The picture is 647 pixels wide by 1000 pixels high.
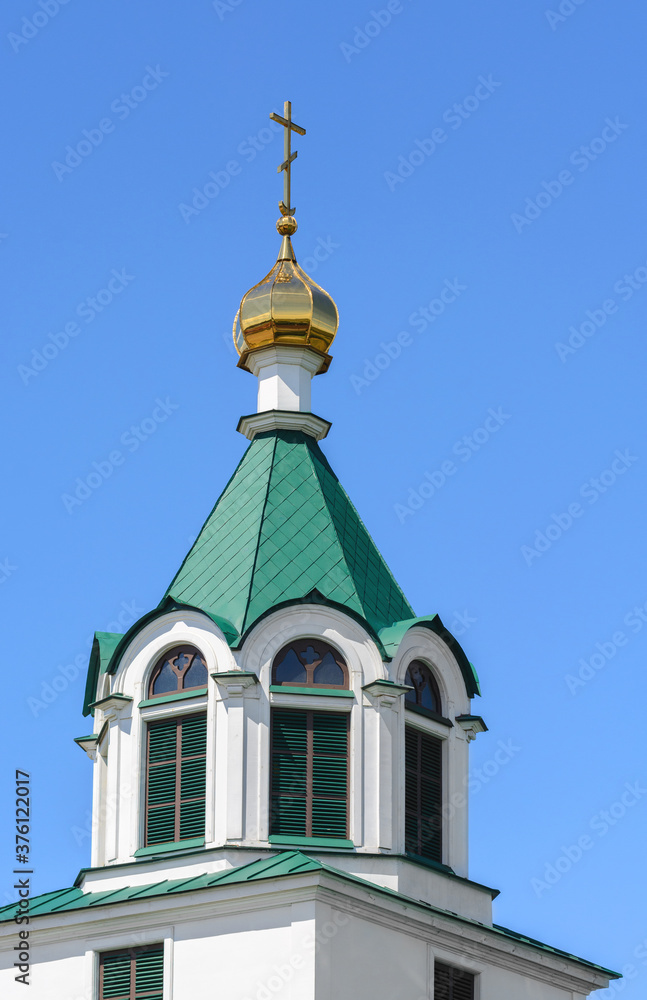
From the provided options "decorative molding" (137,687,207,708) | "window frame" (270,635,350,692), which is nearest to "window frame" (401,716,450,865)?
"window frame" (270,635,350,692)

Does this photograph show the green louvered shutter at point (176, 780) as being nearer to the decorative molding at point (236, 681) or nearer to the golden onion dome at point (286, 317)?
the decorative molding at point (236, 681)

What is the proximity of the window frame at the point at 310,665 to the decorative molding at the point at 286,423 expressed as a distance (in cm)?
418

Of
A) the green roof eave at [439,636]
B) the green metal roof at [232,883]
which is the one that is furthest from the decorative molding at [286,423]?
the green metal roof at [232,883]

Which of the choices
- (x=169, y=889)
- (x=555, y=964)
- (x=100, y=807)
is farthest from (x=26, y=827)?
(x=555, y=964)

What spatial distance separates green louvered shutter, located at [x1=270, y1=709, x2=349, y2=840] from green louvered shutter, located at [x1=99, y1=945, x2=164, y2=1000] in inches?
87.0

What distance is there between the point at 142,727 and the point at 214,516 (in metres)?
3.79

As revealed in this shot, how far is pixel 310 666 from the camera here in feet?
88.3

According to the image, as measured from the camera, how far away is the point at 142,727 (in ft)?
89.0

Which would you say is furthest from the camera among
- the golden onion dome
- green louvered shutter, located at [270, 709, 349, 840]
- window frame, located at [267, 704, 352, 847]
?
the golden onion dome

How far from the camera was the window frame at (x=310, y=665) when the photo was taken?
26.7 meters

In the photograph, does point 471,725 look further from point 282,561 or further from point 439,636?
point 282,561

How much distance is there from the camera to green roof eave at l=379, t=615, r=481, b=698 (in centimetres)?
2727

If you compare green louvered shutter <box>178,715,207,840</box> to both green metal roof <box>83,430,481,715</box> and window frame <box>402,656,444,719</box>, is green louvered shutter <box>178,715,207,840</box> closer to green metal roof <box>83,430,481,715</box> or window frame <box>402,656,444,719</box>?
green metal roof <box>83,430,481,715</box>

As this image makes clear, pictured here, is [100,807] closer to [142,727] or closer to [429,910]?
[142,727]
